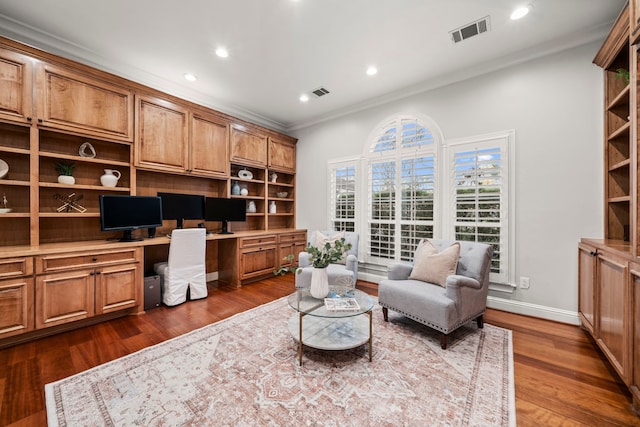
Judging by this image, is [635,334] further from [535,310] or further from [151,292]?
[151,292]

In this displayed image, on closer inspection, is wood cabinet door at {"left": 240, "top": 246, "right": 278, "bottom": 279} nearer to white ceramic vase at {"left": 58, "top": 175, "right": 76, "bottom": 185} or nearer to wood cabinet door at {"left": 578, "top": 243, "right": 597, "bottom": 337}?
white ceramic vase at {"left": 58, "top": 175, "right": 76, "bottom": 185}

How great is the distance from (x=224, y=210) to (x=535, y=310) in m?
4.26

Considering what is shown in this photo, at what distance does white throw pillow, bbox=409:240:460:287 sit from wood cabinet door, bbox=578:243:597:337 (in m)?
1.05

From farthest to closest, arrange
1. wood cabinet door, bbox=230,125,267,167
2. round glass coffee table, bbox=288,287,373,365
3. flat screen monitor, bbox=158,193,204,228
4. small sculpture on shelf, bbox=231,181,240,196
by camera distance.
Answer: small sculpture on shelf, bbox=231,181,240,196, wood cabinet door, bbox=230,125,267,167, flat screen monitor, bbox=158,193,204,228, round glass coffee table, bbox=288,287,373,365

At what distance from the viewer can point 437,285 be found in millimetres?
2576

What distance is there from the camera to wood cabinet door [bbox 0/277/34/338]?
2.12 meters

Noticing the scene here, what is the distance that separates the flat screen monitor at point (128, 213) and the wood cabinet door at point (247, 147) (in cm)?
142

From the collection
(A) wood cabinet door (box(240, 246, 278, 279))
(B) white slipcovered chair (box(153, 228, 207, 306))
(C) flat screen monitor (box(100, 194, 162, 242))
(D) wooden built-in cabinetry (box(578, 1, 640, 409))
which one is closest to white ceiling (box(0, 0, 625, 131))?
(D) wooden built-in cabinetry (box(578, 1, 640, 409))

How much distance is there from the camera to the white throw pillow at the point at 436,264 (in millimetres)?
2541

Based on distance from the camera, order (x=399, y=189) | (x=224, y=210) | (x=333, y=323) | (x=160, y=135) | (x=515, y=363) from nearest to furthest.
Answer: (x=515, y=363) → (x=333, y=323) → (x=160, y=135) → (x=399, y=189) → (x=224, y=210)

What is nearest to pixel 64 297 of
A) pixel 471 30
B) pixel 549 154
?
pixel 471 30

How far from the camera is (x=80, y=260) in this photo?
2.49 m

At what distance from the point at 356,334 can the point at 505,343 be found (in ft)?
4.50

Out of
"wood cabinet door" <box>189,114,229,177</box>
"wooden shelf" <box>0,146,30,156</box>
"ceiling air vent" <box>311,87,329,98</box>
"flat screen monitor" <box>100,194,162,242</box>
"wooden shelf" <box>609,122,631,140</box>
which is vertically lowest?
"flat screen monitor" <box>100,194,162,242</box>
